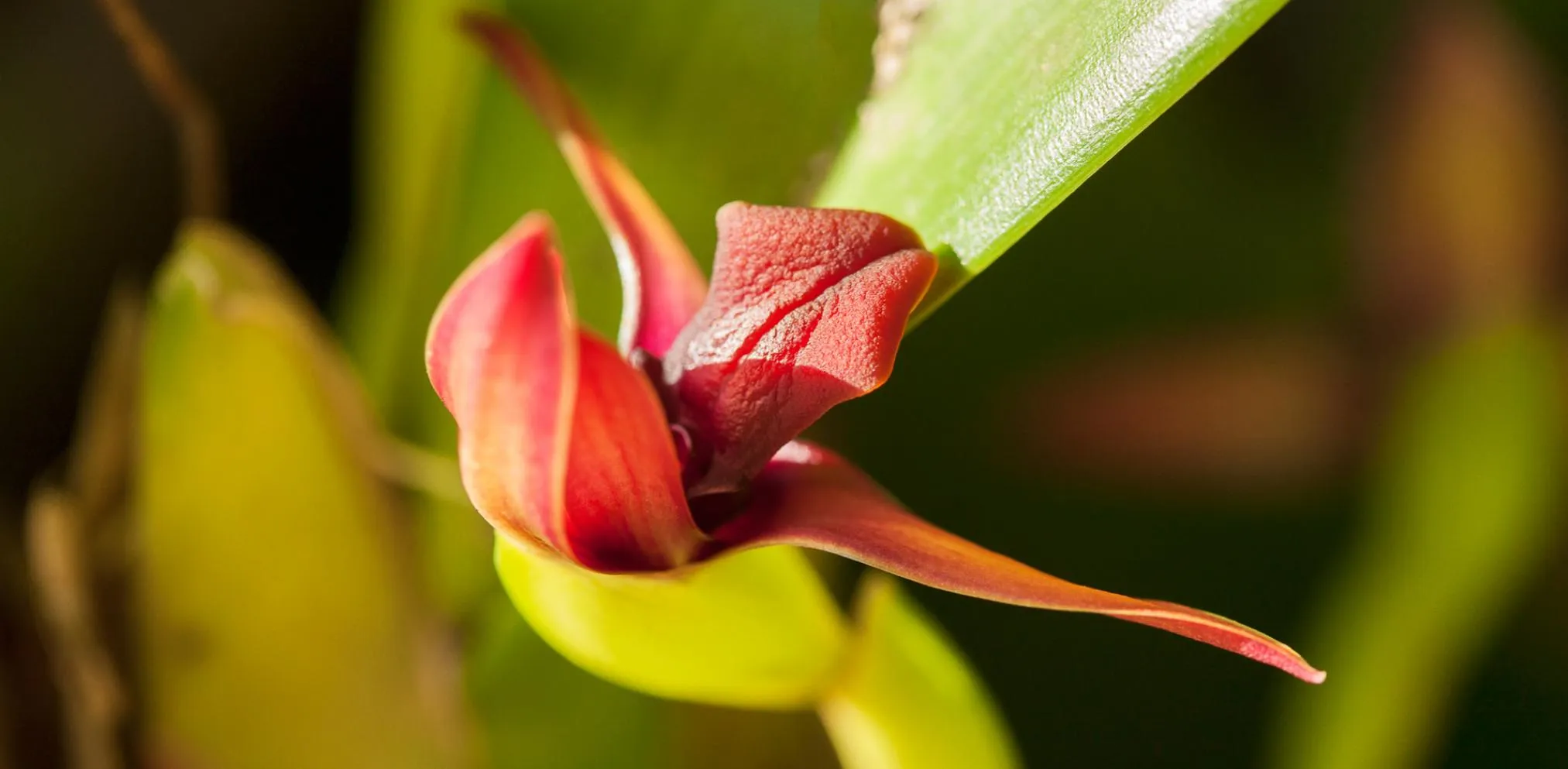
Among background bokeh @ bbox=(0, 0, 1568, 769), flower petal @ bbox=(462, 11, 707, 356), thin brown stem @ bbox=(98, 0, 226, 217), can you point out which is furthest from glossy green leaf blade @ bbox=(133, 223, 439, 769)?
background bokeh @ bbox=(0, 0, 1568, 769)

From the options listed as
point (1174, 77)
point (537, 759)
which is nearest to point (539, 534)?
point (1174, 77)

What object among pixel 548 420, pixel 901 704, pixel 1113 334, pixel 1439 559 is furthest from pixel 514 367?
pixel 1113 334

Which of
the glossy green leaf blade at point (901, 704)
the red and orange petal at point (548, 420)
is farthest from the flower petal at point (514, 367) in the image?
the glossy green leaf blade at point (901, 704)

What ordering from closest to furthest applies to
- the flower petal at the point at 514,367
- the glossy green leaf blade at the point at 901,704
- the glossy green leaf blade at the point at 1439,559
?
1. the flower petal at the point at 514,367
2. the glossy green leaf blade at the point at 901,704
3. the glossy green leaf blade at the point at 1439,559

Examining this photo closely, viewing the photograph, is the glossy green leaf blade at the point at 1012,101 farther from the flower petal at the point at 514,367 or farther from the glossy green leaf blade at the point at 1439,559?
the glossy green leaf blade at the point at 1439,559

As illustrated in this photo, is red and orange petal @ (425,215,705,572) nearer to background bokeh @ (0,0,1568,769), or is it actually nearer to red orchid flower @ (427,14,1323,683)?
red orchid flower @ (427,14,1323,683)

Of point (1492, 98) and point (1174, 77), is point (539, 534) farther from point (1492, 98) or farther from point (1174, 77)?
point (1492, 98)
